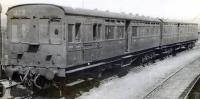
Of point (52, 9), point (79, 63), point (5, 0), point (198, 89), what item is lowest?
point (198, 89)

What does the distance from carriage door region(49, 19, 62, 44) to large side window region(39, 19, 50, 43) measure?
169 millimetres

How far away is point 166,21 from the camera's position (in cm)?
2627

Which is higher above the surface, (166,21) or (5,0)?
(5,0)

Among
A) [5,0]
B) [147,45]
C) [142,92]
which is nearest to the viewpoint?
[142,92]

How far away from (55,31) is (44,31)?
468 millimetres

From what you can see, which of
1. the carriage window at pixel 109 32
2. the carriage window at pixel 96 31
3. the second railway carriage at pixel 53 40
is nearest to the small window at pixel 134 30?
the carriage window at pixel 109 32

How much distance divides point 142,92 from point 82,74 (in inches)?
104

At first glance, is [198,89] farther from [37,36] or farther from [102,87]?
[37,36]

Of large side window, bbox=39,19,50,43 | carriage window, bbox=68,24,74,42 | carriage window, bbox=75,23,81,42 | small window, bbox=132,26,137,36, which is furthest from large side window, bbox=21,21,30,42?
small window, bbox=132,26,137,36

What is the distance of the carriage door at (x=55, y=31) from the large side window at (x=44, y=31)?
169mm

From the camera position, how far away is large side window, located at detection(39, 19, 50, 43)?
11909 millimetres

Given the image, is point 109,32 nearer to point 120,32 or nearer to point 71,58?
point 120,32

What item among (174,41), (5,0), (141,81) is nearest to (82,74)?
(141,81)

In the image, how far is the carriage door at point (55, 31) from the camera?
38.2 ft
